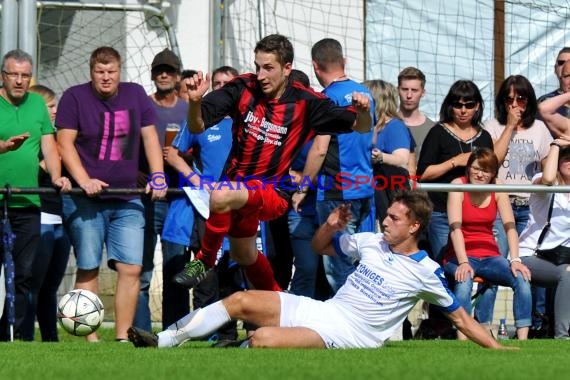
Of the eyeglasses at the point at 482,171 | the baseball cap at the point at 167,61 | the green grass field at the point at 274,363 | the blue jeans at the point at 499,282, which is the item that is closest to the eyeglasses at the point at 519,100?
the eyeglasses at the point at 482,171

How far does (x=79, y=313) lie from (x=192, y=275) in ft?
3.68

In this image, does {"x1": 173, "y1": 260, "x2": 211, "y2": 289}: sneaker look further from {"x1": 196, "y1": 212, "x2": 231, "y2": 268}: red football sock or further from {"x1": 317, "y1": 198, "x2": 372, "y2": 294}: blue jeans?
{"x1": 317, "y1": 198, "x2": 372, "y2": 294}: blue jeans

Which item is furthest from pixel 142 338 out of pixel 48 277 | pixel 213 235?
pixel 48 277

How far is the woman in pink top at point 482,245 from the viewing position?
1063 cm

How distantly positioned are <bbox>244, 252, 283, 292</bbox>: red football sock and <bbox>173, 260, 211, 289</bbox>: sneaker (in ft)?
1.38

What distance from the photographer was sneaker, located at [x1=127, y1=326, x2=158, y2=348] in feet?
29.4

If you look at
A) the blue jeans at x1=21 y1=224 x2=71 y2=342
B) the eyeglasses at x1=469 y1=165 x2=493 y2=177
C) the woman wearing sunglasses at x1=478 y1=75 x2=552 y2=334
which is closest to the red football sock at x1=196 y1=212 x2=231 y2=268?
the blue jeans at x1=21 y1=224 x2=71 y2=342

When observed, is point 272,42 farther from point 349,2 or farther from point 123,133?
point 349,2

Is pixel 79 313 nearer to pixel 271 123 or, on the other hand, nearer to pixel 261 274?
pixel 261 274

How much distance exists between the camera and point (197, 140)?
36.2ft

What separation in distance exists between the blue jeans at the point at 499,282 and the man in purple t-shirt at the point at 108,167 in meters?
2.57

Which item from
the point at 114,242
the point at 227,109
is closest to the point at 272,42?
the point at 227,109

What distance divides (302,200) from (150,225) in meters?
1.40

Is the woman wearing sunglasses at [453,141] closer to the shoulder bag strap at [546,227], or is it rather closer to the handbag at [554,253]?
the shoulder bag strap at [546,227]
